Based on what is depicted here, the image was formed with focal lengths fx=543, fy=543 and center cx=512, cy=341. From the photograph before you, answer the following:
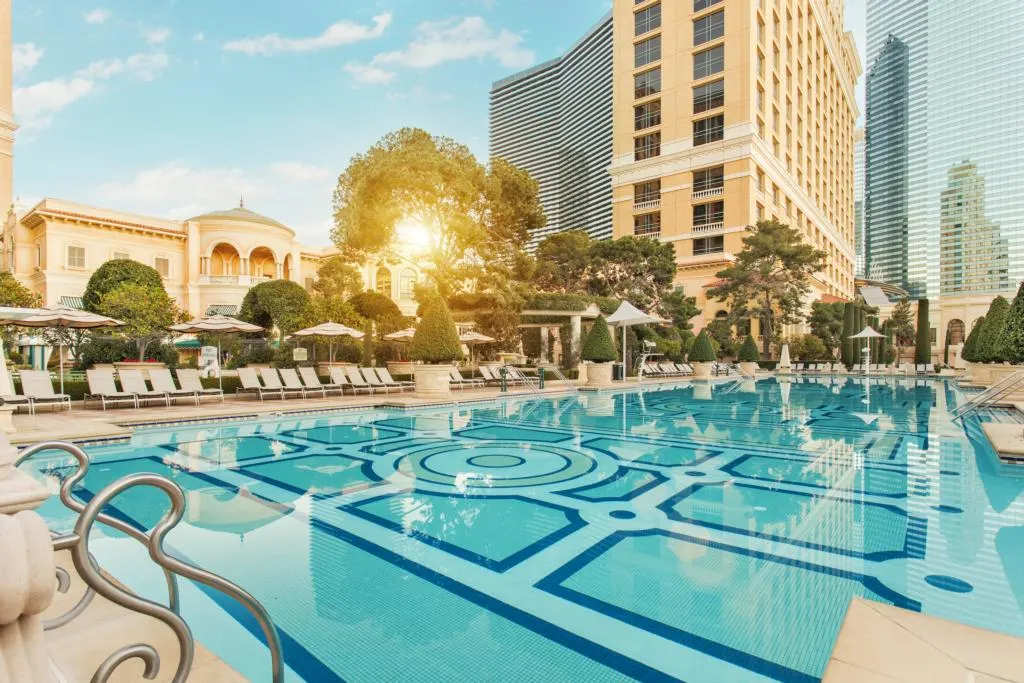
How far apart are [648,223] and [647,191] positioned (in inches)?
89.5

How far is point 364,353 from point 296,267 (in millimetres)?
20896

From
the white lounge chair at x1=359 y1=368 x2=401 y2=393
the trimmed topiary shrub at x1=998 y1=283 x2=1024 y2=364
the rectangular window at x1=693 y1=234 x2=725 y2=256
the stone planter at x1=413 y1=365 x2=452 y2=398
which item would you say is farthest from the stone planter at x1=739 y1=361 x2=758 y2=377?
the white lounge chair at x1=359 y1=368 x2=401 y2=393

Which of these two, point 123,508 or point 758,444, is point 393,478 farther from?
point 758,444

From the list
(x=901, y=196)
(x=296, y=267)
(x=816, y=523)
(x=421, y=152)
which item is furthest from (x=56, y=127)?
(x=901, y=196)

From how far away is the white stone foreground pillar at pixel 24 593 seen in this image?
0.96 metres

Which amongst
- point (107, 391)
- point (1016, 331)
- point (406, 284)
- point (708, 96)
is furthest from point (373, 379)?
point (708, 96)

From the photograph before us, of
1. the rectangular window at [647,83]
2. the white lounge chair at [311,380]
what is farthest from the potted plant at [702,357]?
the rectangular window at [647,83]

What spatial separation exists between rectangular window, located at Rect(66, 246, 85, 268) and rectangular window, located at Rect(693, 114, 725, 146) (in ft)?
121

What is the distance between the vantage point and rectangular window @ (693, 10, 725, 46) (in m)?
34.2

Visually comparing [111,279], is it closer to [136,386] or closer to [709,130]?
[136,386]

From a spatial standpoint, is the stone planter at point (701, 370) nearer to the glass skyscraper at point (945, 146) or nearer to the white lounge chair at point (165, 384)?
the white lounge chair at point (165, 384)

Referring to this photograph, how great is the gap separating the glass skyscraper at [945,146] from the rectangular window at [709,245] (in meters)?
45.9

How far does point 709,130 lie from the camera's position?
35.1 meters

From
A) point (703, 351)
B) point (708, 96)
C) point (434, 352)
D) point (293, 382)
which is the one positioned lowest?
point (293, 382)
